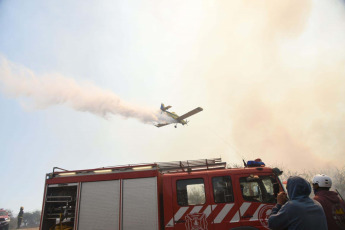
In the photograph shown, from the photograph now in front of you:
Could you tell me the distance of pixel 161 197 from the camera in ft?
22.2

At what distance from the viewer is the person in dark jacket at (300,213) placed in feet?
8.95

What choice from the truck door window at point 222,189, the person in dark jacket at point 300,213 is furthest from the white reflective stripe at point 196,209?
the person in dark jacket at point 300,213

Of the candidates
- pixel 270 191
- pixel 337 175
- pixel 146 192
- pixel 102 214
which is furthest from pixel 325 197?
pixel 337 175

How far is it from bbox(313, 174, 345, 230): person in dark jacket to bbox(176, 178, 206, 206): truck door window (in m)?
3.13

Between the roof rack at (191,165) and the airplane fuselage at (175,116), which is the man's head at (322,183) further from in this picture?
the airplane fuselage at (175,116)

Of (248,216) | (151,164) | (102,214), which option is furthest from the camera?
(151,164)

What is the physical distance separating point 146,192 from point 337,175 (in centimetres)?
4429

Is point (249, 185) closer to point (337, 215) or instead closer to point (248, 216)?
point (248, 216)

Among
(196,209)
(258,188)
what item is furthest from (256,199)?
(196,209)

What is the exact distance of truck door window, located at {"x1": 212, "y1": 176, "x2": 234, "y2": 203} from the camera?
247 inches

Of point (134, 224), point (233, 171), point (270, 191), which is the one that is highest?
point (233, 171)

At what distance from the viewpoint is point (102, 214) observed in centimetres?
652

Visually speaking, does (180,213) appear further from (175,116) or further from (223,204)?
(175,116)

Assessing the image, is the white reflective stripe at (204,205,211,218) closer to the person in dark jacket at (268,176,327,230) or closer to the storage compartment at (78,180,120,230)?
the storage compartment at (78,180,120,230)
